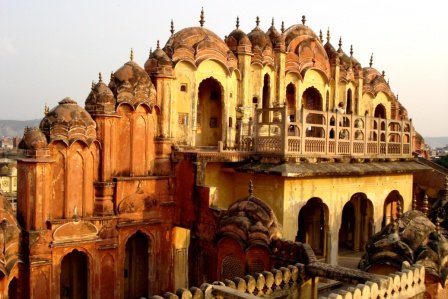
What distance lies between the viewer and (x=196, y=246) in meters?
16.2

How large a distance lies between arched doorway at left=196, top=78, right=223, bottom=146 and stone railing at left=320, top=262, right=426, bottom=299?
11.2 metres

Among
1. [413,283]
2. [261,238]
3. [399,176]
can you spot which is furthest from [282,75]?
[413,283]

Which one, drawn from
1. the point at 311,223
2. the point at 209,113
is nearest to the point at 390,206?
the point at 311,223

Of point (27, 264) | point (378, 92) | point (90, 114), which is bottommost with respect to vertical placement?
point (27, 264)

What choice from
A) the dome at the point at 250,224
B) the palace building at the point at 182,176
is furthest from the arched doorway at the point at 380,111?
the dome at the point at 250,224

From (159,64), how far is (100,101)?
2.60m

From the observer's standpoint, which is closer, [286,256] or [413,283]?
[413,283]

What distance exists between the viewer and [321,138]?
18.2 metres

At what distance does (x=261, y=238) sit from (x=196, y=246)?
387 cm

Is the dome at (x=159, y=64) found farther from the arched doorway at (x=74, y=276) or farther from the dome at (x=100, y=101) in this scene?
the arched doorway at (x=74, y=276)

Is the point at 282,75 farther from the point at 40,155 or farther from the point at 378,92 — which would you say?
the point at 40,155

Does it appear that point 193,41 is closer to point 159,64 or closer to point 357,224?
point 159,64

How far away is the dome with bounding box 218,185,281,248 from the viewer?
42.6 feet

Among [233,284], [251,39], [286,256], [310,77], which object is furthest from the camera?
[310,77]
